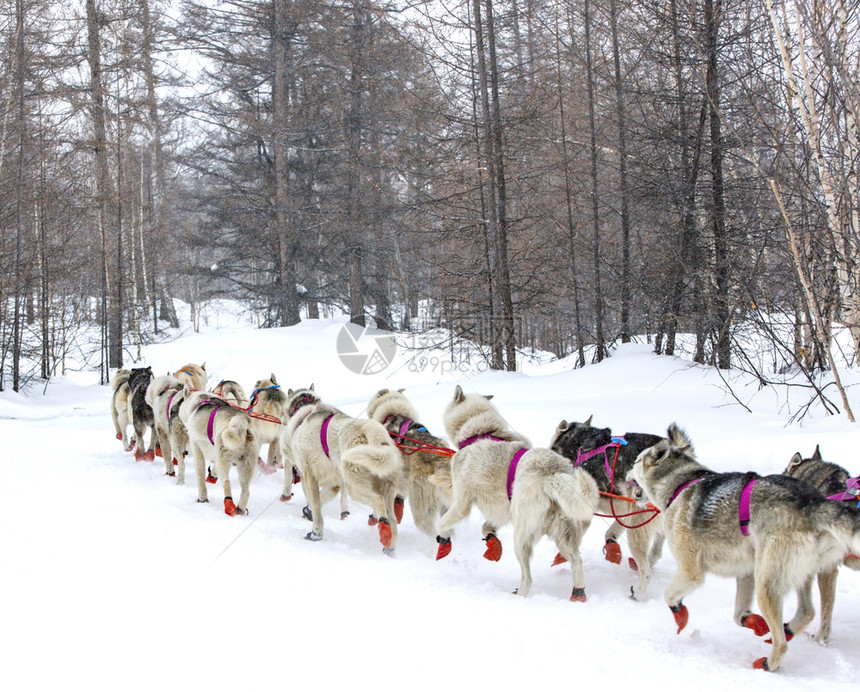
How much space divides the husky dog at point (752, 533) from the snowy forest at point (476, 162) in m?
3.92

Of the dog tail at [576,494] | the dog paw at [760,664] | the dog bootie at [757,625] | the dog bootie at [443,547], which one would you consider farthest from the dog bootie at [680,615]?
the dog bootie at [443,547]

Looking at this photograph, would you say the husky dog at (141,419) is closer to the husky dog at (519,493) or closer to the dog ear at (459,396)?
the dog ear at (459,396)

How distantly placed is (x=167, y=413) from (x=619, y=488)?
213 inches

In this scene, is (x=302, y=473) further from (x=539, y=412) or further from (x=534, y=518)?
(x=539, y=412)

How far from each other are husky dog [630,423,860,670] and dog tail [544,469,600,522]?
401mm

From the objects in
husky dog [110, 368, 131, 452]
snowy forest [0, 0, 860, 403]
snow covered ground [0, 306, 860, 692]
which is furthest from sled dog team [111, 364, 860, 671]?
snowy forest [0, 0, 860, 403]

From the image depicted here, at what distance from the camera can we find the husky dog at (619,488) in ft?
15.1

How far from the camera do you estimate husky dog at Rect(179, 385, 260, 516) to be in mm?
6219

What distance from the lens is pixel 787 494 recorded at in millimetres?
3340

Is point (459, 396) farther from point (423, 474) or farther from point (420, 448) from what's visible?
point (423, 474)

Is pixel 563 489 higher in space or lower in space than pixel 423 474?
higher

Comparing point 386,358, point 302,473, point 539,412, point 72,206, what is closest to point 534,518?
point 302,473

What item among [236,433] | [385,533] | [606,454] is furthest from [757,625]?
[236,433]

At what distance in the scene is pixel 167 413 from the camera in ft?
25.3
